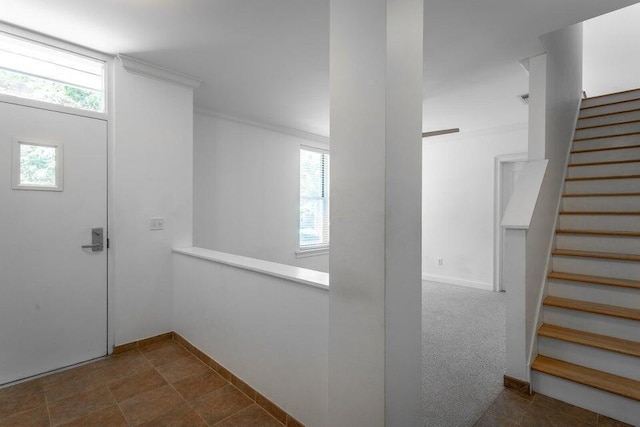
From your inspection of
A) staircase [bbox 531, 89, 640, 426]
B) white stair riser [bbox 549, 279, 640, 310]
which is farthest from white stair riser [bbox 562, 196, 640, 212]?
white stair riser [bbox 549, 279, 640, 310]

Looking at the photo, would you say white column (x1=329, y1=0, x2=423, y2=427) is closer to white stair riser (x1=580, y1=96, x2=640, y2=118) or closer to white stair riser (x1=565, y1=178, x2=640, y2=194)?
white stair riser (x1=565, y1=178, x2=640, y2=194)

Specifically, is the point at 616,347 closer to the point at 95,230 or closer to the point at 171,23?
the point at 171,23

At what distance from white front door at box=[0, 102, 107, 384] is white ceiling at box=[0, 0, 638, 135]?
770 mm

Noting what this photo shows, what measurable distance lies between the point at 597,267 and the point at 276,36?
313 cm

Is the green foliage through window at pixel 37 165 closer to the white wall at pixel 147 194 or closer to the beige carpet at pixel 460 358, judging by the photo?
the white wall at pixel 147 194

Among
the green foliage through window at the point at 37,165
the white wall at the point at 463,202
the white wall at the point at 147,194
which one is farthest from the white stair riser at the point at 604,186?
the green foliage through window at the point at 37,165

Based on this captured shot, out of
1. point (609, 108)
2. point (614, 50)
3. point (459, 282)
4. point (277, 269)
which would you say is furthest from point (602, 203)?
point (277, 269)

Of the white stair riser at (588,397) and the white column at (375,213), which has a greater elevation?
the white column at (375,213)

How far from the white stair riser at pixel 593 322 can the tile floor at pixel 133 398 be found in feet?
7.16

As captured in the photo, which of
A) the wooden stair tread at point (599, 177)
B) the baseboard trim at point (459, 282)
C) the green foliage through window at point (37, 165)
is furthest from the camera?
the baseboard trim at point (459, 282)

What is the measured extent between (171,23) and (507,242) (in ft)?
9.57

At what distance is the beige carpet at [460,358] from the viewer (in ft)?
6.42

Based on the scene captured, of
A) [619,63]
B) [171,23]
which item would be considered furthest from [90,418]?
[619,63]

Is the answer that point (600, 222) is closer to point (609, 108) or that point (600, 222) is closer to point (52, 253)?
point (609, 108)
